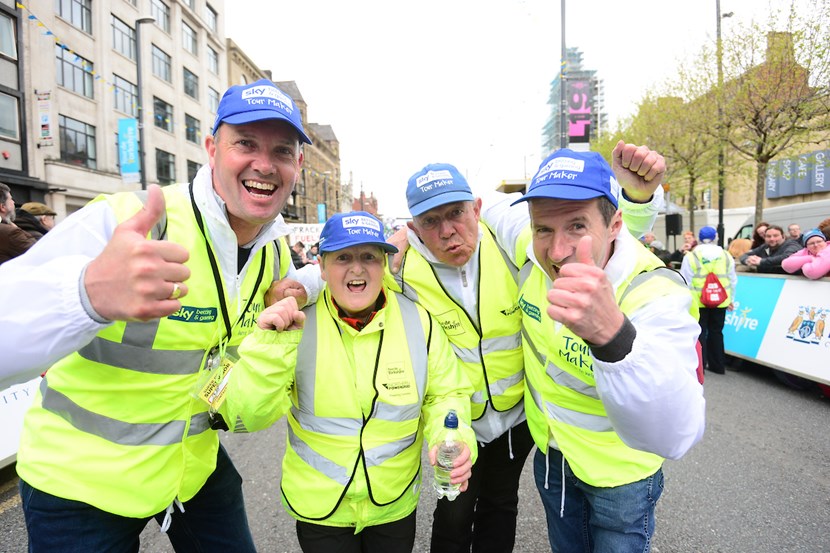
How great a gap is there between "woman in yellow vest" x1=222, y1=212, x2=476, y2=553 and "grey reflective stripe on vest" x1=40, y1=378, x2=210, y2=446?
0.30m

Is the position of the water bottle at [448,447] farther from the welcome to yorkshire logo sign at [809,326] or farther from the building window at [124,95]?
the building window at [124,95]

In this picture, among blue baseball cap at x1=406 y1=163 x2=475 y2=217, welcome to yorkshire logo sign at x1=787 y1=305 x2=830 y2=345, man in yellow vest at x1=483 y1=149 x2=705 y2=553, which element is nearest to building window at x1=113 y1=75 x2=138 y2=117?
blue baseball cap at x1=406 y1=163 x2=475 y2=217

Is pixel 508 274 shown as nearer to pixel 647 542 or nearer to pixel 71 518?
pixel 647 542

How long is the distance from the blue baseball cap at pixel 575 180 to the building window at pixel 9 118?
2187 cm

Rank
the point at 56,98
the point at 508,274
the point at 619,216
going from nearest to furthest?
1. the point at 619,216
2. the point at 508,274
3. the point at 56,98

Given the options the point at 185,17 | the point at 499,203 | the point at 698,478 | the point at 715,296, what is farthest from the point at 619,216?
the point at 185,17

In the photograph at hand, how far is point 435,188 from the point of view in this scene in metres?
2.37

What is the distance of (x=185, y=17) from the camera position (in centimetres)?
2902

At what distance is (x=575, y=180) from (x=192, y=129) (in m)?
33.4

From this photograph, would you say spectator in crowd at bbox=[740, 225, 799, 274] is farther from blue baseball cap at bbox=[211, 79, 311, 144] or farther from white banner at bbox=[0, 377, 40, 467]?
white banner at bbox=[0, 377, 40, 467]

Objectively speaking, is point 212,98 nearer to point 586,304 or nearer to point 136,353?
point 136,353

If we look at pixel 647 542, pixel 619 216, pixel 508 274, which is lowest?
pixel 647 542

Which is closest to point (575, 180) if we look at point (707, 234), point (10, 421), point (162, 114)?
point (10, 421)

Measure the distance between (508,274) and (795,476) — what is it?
3.35 meters
